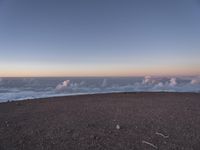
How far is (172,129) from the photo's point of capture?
17.9 feet

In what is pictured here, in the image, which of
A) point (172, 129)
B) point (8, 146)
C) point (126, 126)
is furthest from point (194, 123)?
point (8, 146)

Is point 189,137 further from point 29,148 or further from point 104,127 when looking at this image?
point 29,148

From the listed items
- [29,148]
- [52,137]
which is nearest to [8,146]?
[29,148]

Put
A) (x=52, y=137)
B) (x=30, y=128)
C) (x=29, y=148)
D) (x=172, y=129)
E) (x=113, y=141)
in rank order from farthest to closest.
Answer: (x=30, y=128), (x=172, y=129), (x=52, y=137), (x=113, y=141), (x=29, y=148)

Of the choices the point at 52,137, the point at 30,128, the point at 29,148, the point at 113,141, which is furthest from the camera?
the point at 30,128

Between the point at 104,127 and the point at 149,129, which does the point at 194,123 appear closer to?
the point at 149,129

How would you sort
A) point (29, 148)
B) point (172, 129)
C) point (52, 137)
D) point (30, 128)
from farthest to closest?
point (30, 128), point (172, 129), point (52, 137), point (29, 148)

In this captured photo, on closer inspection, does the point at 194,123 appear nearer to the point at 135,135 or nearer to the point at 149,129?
the point at 149,129

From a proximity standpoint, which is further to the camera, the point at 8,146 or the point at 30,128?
the point at 30,128

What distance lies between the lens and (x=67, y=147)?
436 cm

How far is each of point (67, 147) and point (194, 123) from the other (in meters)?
3.75

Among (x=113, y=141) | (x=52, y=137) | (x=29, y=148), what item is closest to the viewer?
(x=29, y=148)

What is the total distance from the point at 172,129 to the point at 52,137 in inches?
119

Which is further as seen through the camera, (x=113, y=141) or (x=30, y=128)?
(x=30, y=128)
